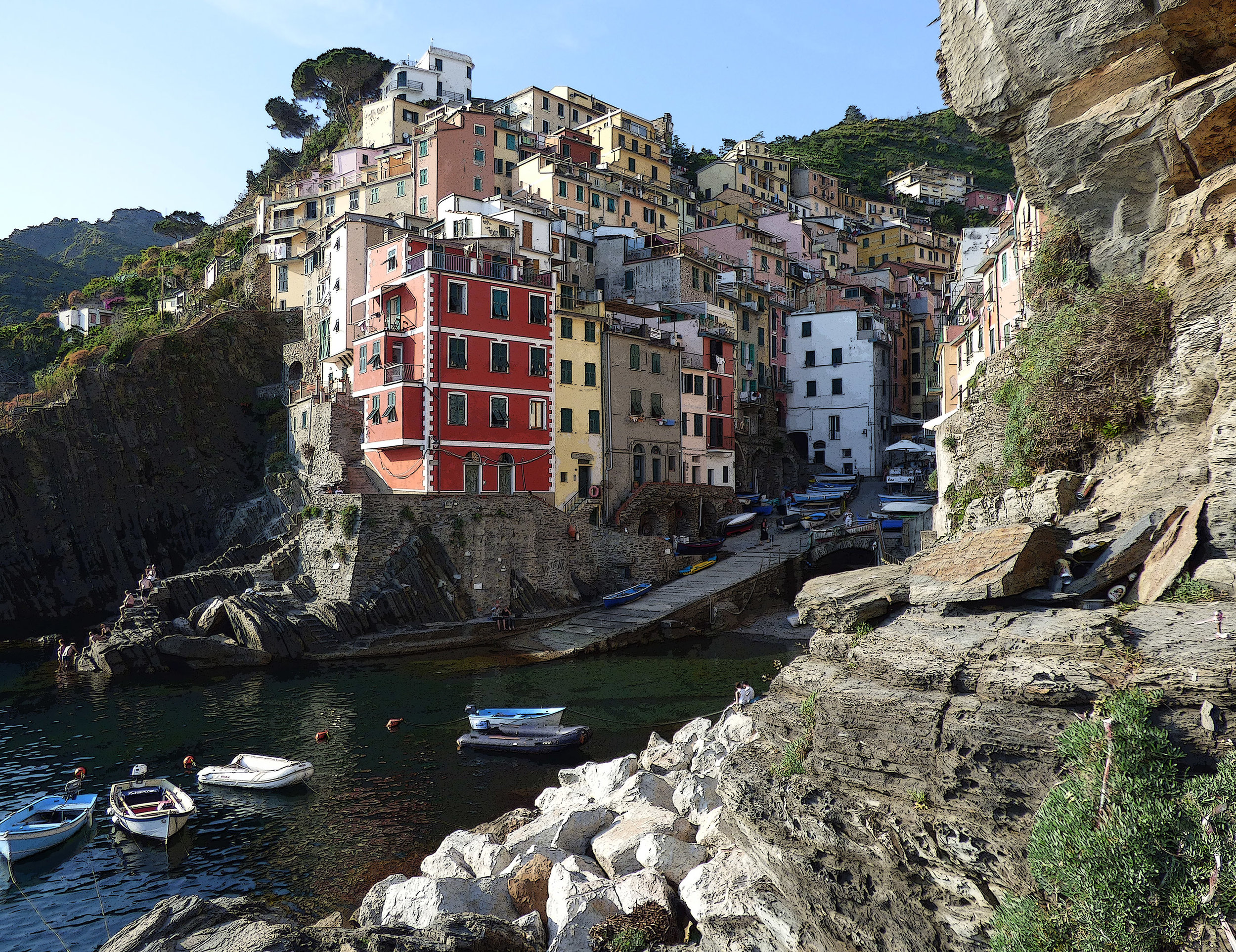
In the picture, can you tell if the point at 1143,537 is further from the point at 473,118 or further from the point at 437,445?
the point at 473,118

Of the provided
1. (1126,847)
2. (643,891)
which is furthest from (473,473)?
(1126,847)

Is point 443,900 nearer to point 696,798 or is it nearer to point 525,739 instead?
point 696,798

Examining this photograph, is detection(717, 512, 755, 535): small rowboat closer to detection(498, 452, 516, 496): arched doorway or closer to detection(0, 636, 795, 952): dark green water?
detection(0, 636, 795, 952): dark green water

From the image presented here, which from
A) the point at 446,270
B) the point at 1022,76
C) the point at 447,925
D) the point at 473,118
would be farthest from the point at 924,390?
the point at 447,925

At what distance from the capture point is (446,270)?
42.7 meters

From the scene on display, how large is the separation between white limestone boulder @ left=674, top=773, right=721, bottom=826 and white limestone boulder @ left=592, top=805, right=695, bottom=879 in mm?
252

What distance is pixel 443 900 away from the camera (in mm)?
13375

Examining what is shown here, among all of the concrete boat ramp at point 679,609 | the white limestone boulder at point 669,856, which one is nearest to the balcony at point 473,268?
the concrete boat ramp at point 679,609

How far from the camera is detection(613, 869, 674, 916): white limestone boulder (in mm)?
13016

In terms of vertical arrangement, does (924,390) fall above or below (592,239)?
below

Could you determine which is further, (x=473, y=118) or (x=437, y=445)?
(x=473, y=118)

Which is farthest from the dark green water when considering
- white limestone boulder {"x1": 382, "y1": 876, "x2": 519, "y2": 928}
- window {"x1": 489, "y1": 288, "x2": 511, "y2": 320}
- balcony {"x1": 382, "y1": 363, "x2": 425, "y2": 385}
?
window {"x1": 489, "y1": 288, "x2": 511, "y2": 320}

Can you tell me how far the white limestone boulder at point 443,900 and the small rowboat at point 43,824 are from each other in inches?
440

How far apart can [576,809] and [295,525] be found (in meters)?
35.3
